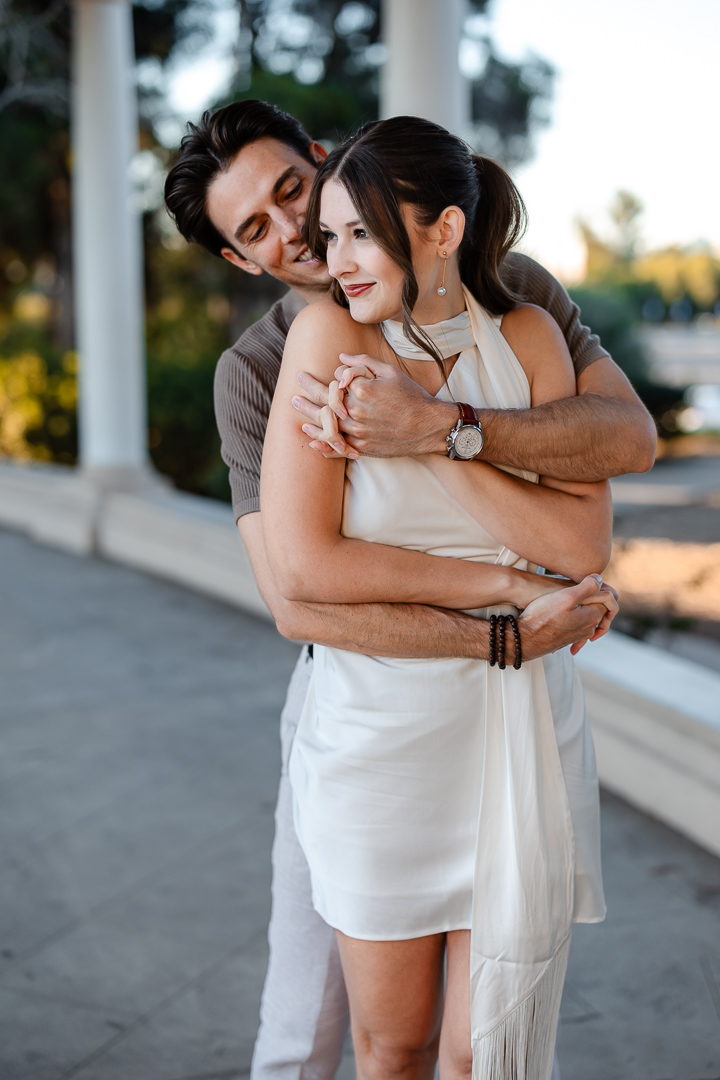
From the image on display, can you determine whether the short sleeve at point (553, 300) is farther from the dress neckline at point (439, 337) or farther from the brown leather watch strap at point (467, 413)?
the brown leather watch strap at point (467, 413)

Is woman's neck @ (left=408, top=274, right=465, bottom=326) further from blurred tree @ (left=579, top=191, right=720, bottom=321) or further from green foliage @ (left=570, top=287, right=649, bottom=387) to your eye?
blurred tree @ (left=579, top=191, right=720, bottom=321)

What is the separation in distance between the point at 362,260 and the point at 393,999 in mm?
1147

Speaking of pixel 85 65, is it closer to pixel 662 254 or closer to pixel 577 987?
pixel 577 987

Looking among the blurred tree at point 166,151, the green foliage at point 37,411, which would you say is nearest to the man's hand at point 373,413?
the blurred tree at point 166,151

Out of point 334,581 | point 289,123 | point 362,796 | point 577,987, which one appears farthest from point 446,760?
point 577,987

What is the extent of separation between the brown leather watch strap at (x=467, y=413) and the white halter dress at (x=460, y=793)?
9cm

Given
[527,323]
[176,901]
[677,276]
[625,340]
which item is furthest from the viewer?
[677,276]

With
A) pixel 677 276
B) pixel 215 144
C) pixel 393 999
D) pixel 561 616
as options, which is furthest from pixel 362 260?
pixel 677 276

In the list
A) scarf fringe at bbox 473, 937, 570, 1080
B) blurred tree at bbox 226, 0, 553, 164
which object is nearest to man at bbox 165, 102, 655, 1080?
scarf fringe at bbox 473, 937, 570, 1080

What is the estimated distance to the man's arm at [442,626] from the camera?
60.9 inches

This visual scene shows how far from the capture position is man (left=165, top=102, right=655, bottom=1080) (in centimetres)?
148

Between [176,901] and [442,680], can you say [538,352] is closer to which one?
[442,680]

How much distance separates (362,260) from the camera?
1.46 m

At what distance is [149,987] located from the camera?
2.65 metres
